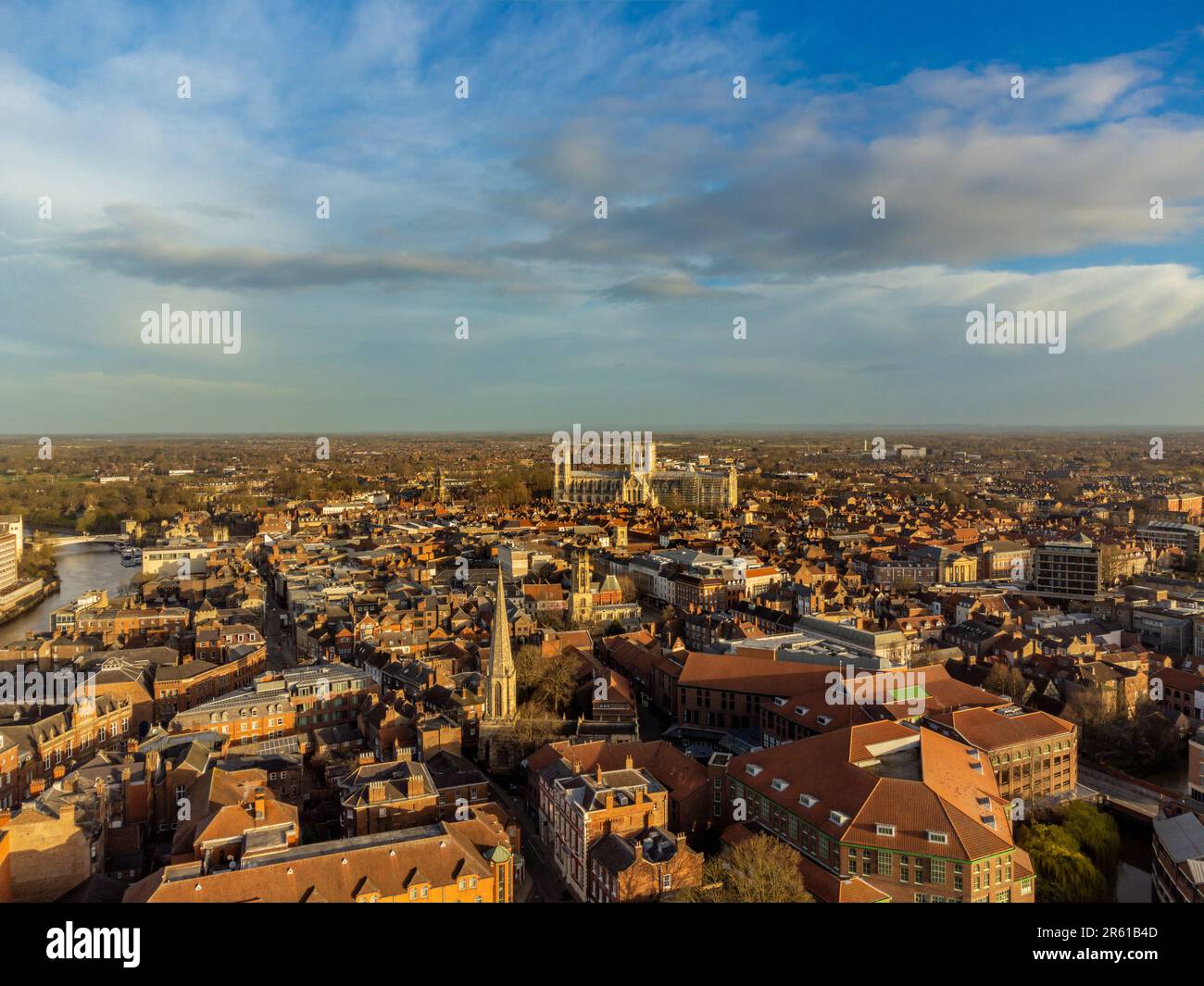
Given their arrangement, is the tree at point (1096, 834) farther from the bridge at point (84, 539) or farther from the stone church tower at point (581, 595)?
the bridge at point (84, 539)

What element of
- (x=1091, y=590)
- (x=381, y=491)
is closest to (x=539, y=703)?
(x=1091, y=590)

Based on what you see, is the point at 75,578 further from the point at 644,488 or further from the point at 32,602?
the point at 644,488

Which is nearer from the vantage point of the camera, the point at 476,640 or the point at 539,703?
the point at 539,703

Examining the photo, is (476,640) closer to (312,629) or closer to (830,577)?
(312,629)

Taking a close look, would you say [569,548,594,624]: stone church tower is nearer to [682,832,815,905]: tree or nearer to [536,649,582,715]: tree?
[536,649,582,715]: tree
